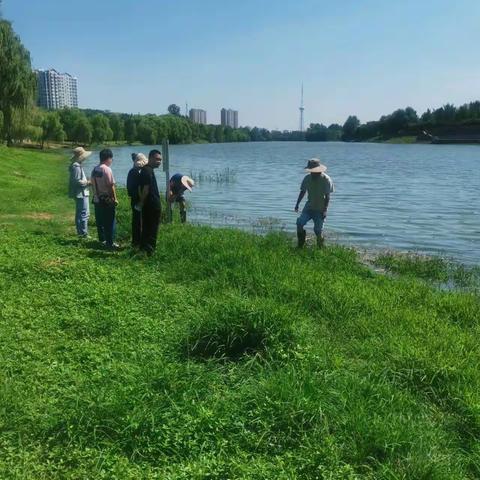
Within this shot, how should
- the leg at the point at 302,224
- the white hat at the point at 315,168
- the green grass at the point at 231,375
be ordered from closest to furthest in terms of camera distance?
the green grass at the point at 231,375 < the white hat at the point at 315,168 < the leg at the point at 302,224

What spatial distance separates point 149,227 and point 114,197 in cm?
135

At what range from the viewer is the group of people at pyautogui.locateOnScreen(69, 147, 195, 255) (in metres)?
10.2

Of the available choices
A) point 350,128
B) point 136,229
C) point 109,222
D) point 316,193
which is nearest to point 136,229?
point 136,229

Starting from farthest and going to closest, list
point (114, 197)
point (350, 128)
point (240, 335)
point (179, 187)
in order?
point (350, 128)
point (179, 187)
point (114, 197)
point (240, 335)

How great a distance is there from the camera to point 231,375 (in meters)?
5.02

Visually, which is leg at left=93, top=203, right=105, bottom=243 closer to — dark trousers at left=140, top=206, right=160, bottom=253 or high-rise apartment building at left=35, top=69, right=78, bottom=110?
dark trousers at left=140, top=206, right=160, bottom=253

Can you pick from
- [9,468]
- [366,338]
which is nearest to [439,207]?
[366,338]

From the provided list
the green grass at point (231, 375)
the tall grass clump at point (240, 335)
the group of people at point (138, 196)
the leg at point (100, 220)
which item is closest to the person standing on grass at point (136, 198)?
the group of people at point (138, 196)

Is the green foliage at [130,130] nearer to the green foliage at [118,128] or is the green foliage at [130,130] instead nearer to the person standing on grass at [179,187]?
the green foliage at [118,128]

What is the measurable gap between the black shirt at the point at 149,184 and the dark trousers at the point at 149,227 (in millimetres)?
86

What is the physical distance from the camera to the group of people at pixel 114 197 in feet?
33.4

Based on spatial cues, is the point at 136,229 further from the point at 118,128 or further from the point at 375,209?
the point at 118,128

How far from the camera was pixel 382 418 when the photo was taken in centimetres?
420

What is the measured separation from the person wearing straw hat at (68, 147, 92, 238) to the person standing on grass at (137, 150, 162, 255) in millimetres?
2004
